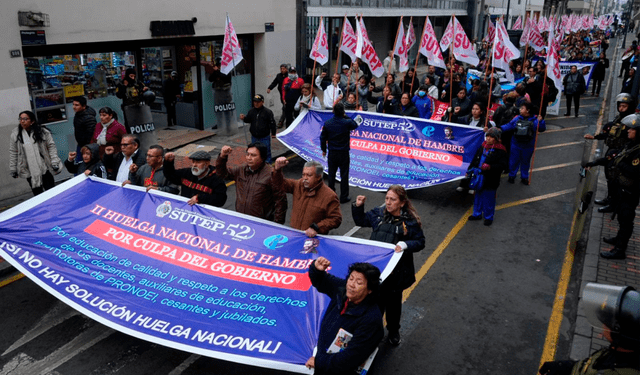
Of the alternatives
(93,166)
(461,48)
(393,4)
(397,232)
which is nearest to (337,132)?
(93,166)

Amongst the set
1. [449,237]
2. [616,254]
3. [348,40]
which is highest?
[348,40]

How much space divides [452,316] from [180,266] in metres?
3.19

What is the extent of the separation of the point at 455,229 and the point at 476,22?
33.7 meters

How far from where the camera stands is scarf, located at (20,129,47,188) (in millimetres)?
7840

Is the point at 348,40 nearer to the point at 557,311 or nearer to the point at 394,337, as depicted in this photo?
the point at 557,311

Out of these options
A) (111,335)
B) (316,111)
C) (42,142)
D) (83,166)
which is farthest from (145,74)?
(111,335)

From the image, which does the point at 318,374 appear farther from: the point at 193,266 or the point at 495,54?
the point at 495,54

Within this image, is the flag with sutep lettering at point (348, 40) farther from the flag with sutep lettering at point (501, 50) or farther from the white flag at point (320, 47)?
the flag with sutep lettering at point (501, 50)

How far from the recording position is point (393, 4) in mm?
26797

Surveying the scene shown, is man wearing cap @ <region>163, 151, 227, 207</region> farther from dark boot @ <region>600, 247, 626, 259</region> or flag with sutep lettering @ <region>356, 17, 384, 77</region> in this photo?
flag with sutep lettering @ <region>356, 17, 384, 77</region>

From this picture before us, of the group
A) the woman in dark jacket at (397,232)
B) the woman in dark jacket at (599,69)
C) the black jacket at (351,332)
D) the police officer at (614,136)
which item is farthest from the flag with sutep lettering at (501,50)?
the woman in dark jacket at (599,69)

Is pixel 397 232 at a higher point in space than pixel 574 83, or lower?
lower

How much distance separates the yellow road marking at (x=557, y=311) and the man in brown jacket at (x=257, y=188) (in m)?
3.22

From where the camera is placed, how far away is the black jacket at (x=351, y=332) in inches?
139
